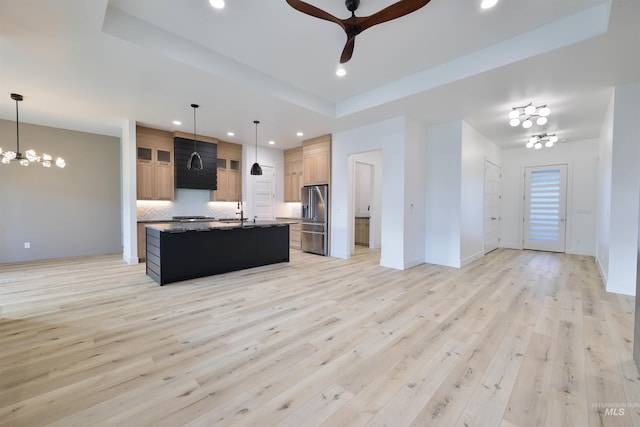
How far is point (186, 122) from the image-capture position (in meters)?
5.69

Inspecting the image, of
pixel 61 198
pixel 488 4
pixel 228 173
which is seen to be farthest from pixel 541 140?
pixel 61 198

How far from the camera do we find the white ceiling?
2.66 metres

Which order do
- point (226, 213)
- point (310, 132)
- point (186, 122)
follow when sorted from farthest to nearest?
1. point (226, 213)
2. point (310, 132)
3. point (186, 122)

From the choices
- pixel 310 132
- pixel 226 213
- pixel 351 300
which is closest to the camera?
pixel 351 300

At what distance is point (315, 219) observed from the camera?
269 inches

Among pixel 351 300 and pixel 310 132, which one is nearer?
pixel 351 300

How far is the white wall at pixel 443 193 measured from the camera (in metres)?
5.34

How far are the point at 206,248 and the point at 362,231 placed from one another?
5.03 meters

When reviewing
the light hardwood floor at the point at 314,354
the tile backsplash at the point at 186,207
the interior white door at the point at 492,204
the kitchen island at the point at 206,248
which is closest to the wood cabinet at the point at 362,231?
the tile backsplash at the point at 186,207

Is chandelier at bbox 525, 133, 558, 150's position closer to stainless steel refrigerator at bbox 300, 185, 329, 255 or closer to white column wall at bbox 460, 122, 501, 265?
white column wall at bbox 460, 122, 501, 265

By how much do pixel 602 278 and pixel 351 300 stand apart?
445 centimetres

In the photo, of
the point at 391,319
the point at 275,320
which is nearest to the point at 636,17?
the point at 391,319

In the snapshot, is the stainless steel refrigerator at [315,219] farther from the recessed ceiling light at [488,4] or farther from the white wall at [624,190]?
the white wall at [624,190]

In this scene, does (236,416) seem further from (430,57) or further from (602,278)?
(602,278)
